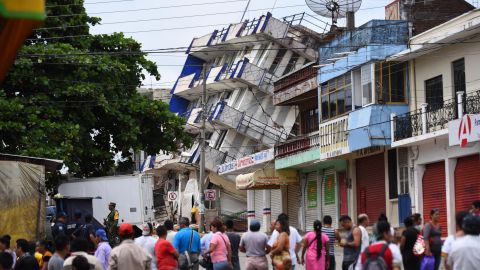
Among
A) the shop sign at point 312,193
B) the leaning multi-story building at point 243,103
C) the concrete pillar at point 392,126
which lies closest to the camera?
the concrete pillar at point 392,126

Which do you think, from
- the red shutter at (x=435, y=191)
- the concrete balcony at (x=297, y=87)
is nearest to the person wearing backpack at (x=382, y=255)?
Answer: the red shutter at (x=435, y=191)

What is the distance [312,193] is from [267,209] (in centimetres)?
559

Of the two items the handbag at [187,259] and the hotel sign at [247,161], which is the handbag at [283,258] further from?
the hotel sign at [247,161]

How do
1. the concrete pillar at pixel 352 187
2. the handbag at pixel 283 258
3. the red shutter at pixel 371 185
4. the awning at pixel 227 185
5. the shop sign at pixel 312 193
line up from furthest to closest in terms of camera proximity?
the awning at pixel 227 185, the shop sign at pixel 312 193, the concrete pillar at pixel 352 187, the red shutter at pixel 371 185, the handbag at pixel 283 258

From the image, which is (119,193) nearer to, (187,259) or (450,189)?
(450,189)

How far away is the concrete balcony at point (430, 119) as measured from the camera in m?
32.0

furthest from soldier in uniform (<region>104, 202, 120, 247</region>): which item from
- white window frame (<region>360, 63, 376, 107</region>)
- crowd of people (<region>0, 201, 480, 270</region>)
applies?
white window frame (<region>360, 63, 376, 107</region>)

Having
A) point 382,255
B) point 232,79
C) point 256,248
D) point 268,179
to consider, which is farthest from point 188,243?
point 232,79

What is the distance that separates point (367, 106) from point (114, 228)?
11.8 meters

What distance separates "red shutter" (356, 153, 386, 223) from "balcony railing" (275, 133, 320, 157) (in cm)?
267

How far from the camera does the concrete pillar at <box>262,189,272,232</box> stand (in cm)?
5253

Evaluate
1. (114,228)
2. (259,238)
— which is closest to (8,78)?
(114,228)

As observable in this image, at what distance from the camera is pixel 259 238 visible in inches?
712

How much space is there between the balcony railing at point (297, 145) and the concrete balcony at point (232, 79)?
33.2 ft
